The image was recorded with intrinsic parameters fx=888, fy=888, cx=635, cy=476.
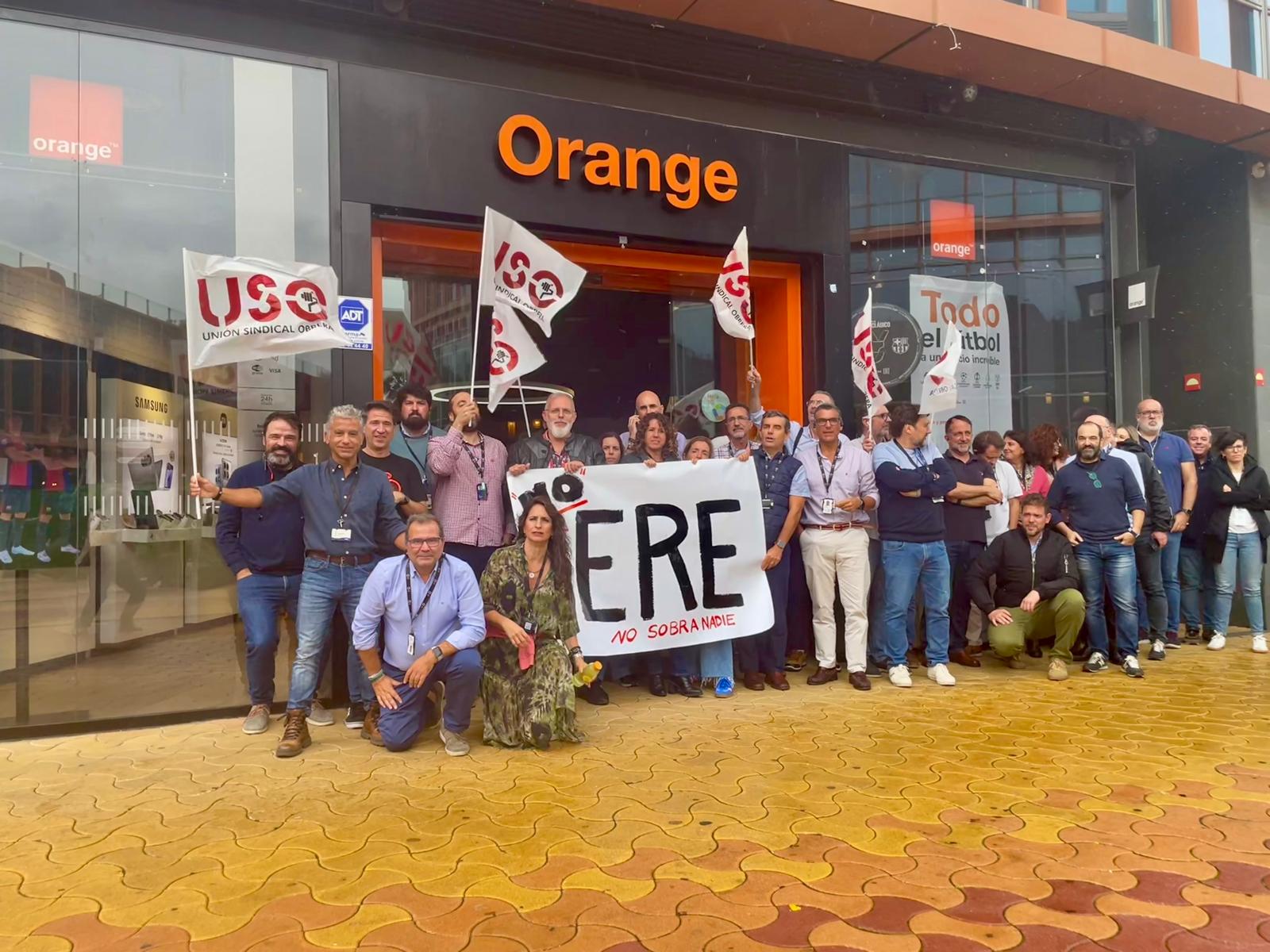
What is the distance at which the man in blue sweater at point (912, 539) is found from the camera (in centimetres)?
646

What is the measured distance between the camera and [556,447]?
20.2 ft

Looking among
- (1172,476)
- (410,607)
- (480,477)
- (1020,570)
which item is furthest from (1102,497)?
(410,607)

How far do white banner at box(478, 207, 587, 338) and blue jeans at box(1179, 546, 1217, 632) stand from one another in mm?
6409

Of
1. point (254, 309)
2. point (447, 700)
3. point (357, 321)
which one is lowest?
point (447, 700)

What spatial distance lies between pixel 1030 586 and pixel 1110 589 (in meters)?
0.70

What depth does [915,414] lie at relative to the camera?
258 inches

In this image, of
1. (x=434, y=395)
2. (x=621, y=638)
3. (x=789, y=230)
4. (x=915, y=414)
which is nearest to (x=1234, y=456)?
(x=915, y=414)

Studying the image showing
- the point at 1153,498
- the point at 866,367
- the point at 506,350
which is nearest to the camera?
the point at 506,350

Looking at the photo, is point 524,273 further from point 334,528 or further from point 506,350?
point 334,528

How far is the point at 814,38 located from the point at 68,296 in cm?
614

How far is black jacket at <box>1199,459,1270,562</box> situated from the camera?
804 centimetres

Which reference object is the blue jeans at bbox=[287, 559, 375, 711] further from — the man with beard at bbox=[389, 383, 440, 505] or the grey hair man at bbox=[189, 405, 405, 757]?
the man with beard at bbox=[389, 383, 440, 505]

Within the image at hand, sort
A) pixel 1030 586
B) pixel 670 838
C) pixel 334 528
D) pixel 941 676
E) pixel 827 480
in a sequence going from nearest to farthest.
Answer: pixel 670 838 < pixel 334 528 < pixel 941 676 < pixel 827 480 < pixel 1030 586

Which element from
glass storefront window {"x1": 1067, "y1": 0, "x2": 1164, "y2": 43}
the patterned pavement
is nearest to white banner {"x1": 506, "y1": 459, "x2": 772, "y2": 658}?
the patterned pavement
